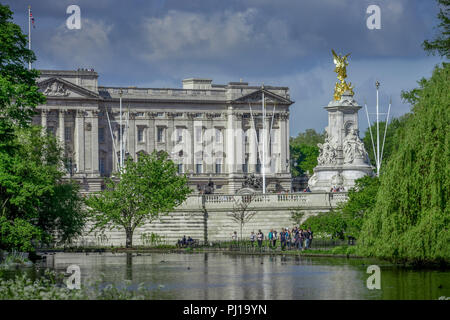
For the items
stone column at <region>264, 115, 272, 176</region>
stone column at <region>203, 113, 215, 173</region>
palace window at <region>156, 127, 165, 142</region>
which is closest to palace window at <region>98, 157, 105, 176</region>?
palace window at <region>156, 127, 165, 142</region>

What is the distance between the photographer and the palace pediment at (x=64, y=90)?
149000 millimetres

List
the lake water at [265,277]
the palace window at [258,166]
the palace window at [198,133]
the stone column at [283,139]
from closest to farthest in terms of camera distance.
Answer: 1. the lake water at [265,277]
2. the palace window at [258,166]
3. the palace window at [198,133]
4. the stone column at [283,139]

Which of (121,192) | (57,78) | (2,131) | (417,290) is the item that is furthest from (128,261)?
(57,78)

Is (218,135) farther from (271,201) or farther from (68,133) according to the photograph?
(271,201)

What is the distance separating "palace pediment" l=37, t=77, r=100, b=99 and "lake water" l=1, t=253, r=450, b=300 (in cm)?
8886

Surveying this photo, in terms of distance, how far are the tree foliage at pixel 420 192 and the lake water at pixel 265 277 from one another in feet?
3.90

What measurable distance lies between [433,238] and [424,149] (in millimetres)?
3952

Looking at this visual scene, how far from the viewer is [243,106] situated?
519 feet

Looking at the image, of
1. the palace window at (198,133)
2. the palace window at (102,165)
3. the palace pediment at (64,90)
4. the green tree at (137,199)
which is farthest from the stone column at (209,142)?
the green tree at (137,199)

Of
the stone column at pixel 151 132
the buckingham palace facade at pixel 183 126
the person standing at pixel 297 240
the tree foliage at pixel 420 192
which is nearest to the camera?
the tree foliage at pixel 420 192

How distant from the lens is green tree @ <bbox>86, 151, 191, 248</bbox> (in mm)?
81688

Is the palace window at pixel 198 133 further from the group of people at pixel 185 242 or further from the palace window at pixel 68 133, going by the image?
the group of people at pixel 185 242

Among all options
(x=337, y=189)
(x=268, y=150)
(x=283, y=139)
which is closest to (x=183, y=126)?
(x=268, y=150)

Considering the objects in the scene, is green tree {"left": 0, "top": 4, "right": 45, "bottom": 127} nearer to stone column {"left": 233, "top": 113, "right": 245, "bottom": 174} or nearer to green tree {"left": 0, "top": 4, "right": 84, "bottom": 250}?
green tree {"left": 0, "top": 4, "right": 84, "bottom": 250}
